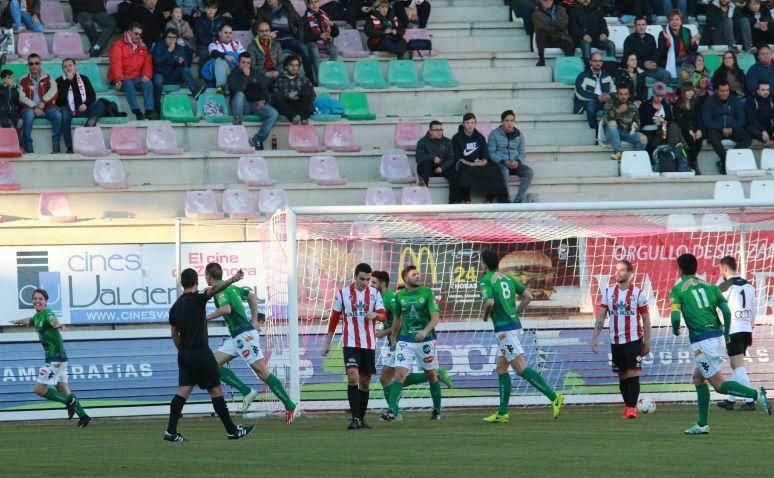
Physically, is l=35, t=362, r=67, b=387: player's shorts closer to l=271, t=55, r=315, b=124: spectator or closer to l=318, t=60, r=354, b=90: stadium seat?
l=271, t=55, r=315, b=124: spectator

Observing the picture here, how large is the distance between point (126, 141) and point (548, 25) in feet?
25.5

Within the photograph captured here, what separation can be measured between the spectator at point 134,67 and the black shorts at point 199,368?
407 inches

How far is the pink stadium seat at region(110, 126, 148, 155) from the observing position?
69.8 ft

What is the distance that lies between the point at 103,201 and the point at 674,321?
10.5 metres

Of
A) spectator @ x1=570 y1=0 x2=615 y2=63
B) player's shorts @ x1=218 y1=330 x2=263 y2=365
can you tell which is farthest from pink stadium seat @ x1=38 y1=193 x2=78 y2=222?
spectator @ x1=570 y1=0 x2=615 y2=63

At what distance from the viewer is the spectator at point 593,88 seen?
22672mm

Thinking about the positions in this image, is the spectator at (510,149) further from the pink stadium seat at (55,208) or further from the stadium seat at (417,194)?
the pink stadium seat at (55,208)

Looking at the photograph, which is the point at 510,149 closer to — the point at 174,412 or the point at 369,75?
the point at 369,75

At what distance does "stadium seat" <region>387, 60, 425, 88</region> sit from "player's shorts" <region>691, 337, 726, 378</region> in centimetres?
1161

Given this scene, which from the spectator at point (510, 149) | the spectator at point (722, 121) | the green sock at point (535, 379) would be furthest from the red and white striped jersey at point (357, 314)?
the spectator at point (722, 121)

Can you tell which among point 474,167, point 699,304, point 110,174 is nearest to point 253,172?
point 110,174

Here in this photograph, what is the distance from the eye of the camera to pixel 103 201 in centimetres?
2031

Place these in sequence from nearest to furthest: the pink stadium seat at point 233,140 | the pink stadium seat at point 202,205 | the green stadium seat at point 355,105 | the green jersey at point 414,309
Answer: the green jersey at point 414,309 → the pink stadium seat at point 202,205 → the pink stadium seat at point 233,140 → the green stadium seat at point 355,105

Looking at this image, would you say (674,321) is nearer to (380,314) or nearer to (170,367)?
(380,314)
